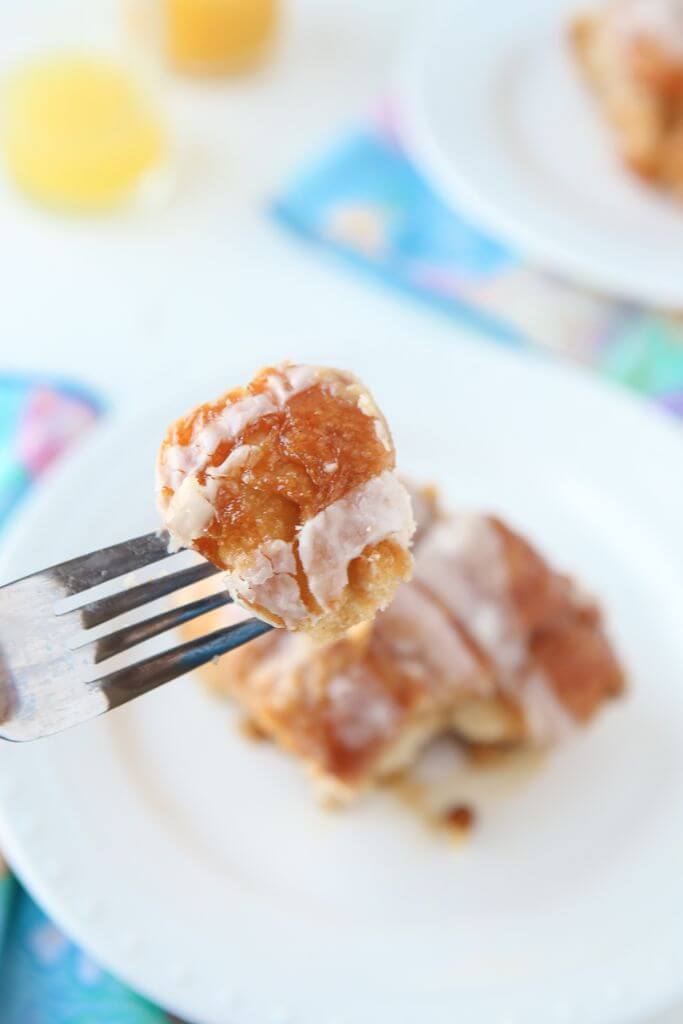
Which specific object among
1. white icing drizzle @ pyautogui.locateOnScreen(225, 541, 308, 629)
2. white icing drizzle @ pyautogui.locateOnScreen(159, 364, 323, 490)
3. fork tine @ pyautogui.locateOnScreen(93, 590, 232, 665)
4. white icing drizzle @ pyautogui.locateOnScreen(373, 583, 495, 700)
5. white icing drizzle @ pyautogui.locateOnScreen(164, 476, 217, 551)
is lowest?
white icing drizzle @ pyautogui.locateOnScreen(373, 583, 495, 700)

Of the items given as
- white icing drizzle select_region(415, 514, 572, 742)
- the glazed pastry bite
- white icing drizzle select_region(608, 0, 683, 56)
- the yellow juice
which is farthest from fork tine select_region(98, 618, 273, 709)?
white icing drizzle select_region(608, 0, 683, 56)

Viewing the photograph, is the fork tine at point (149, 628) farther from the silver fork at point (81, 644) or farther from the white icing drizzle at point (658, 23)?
the white icing drizzle at point (658, 23)

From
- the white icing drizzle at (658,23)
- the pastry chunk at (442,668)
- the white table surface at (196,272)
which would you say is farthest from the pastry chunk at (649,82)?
the pastry chunk at (442,668)

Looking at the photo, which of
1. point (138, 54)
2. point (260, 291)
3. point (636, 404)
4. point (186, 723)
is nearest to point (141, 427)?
point (186, 723)

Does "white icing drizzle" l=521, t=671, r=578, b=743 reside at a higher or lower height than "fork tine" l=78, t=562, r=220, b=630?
lower

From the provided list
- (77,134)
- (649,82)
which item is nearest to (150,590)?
(77,134)

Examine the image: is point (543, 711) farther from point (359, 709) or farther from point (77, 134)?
point (77, 134)

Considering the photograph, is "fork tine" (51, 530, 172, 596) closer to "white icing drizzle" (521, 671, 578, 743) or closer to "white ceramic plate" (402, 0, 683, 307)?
"white icing drizzle" (521, 671, 578, 743)

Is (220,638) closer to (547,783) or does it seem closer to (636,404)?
(547,783)
